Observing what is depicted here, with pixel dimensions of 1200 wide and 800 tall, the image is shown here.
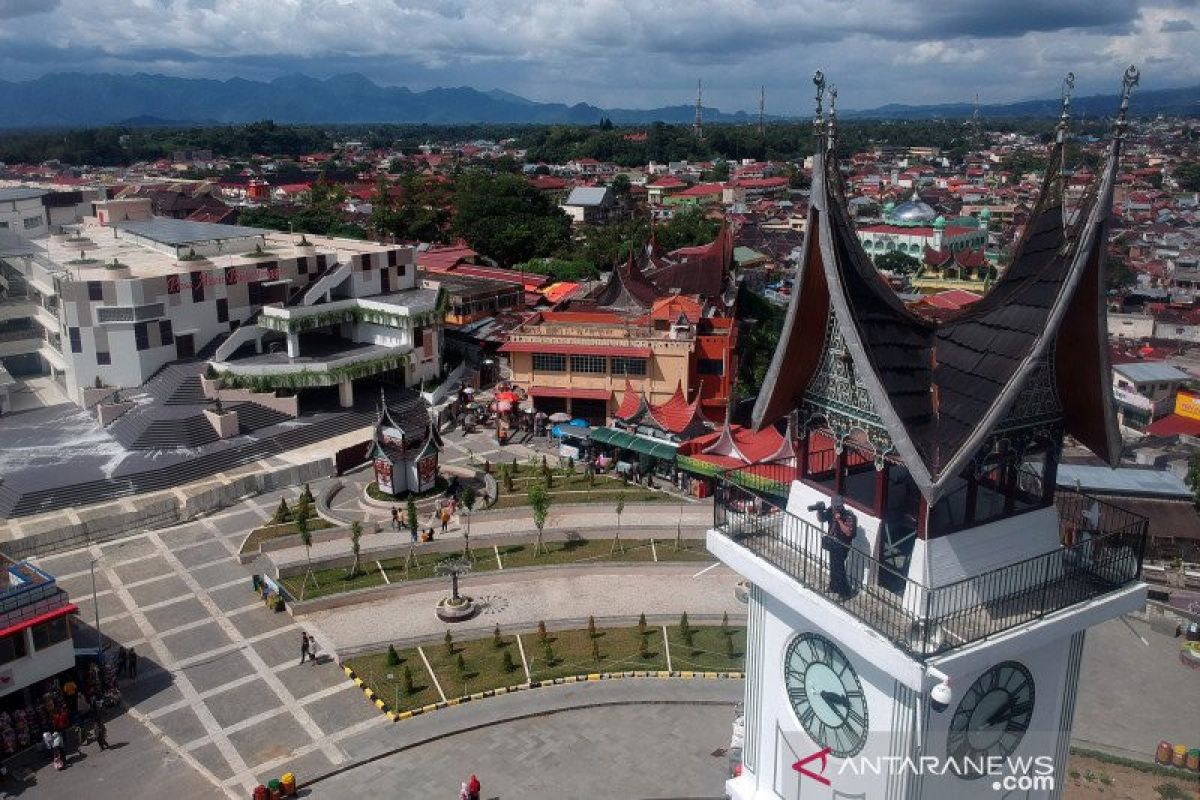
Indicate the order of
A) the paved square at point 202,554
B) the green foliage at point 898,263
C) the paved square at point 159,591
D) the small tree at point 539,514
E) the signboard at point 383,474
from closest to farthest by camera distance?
1. the paved square at point 159,591
2. the small tree at point 539,514
3. the paved square at point 202,554
4. the signboard at point 383,474
5. the green foliage at point 898,263

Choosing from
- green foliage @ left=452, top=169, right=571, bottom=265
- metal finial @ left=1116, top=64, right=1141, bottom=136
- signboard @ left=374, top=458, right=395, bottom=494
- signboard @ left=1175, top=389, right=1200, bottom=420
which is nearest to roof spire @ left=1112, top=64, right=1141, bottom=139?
metal finial @ left=1116, top=64, right=1141, bottom=136

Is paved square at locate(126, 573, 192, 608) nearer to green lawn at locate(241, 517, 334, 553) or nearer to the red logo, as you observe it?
green lawn at locate(241, 517, 334, 553)

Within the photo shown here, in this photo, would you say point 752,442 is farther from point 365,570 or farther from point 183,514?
point 183,514

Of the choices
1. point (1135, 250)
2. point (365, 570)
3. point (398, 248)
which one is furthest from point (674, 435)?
point (1135, 250)

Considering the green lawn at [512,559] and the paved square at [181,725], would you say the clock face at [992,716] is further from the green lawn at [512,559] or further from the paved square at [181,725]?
the green lawn at [512,559]

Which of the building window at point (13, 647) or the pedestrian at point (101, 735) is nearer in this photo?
the pedestrian at point (101, 735)

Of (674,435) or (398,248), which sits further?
(398,248)

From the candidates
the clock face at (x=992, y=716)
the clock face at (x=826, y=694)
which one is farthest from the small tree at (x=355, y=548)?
the clock face at (x=992, y=716)
